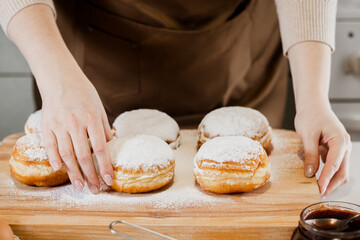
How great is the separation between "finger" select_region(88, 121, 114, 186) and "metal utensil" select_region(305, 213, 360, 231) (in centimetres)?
53

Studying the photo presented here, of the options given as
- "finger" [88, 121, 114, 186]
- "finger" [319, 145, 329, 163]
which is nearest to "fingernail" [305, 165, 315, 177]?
"finger" [319, 145, 329, 163]

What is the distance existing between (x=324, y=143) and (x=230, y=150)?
1.07 feet

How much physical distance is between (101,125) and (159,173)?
20 centimetres

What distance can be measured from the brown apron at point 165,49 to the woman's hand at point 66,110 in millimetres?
499

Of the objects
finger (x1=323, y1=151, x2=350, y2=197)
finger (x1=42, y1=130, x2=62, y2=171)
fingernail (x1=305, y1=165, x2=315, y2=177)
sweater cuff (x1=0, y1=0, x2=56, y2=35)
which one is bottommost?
finger (x1=323, y1=151, x2=350, y2=197)

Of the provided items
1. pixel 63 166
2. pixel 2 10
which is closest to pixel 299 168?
pixel 63 166

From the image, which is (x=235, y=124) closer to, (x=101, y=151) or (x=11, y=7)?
(x=101, y=151)

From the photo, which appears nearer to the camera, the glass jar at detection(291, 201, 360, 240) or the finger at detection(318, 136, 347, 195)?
the glass jar at detection(291, 201, 360, 240)

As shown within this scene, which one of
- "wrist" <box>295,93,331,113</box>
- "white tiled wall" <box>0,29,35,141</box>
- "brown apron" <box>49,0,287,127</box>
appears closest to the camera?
"wrist" <box>295,93,331,113</box>

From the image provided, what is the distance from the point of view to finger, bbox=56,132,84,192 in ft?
3.67

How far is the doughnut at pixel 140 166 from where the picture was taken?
1.15m

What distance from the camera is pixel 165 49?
5.80ft

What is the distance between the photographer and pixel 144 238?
963mm

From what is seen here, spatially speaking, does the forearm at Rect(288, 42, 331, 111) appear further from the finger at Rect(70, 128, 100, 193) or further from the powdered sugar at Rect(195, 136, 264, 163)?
the finger at Rect(70, 128, 100, 193)
